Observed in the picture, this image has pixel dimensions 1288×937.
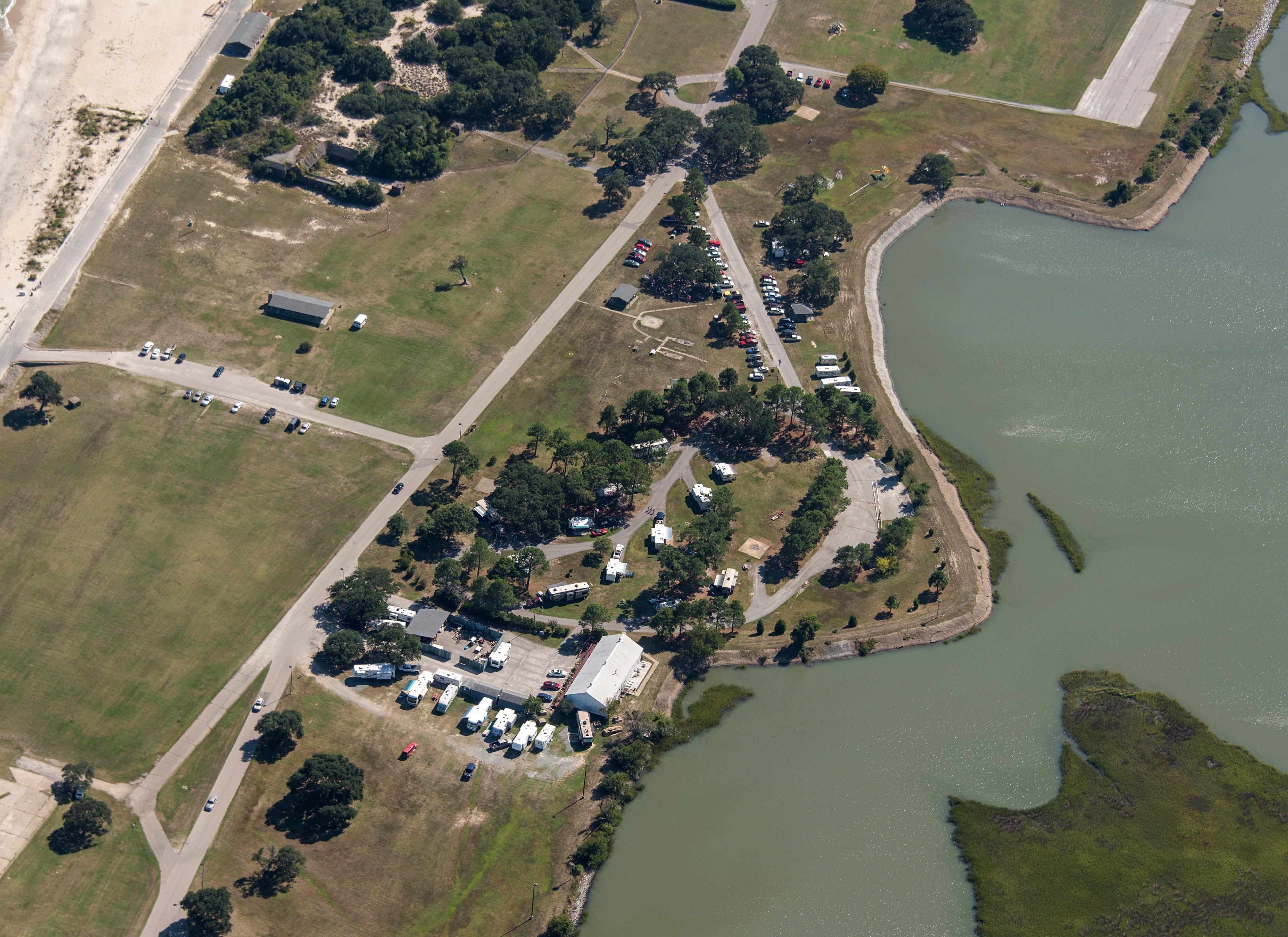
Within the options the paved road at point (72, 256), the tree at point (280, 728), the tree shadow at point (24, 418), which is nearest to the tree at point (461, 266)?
the paved road at point (72, 256)

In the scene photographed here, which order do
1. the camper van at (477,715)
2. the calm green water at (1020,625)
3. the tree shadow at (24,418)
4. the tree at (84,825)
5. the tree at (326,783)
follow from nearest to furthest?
the tree at (84,825) → the tree at (326,783) → the calm green water at (1020,625) → the camper van at (477,715) → the tree shadow at (24,418)

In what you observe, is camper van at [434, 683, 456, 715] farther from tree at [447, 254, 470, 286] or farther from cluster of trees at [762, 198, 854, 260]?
cluster of trees at [762, 198, 854, 260]

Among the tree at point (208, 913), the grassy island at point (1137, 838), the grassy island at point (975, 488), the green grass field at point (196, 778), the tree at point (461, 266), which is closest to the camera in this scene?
the tree at point (208, 913)

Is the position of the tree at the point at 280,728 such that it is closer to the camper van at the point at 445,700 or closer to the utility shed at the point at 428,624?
the camper van at the point at 445,700

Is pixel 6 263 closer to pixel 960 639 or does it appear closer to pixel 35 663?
pixel 35 663

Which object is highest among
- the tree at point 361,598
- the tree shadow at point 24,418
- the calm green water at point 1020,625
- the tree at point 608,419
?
the tree shadow at point 24,418

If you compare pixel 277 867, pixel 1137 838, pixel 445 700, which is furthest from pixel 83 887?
pixel 1137 838

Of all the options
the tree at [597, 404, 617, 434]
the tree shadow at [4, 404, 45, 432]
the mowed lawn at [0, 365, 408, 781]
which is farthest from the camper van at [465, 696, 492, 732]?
the tree shadow at [4, 404, 45, 432]
